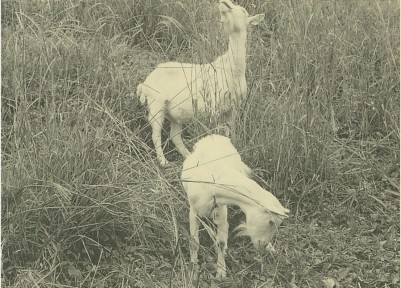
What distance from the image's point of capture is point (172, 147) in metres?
5.32

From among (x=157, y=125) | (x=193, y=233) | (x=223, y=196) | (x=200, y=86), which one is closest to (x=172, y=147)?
(x=157, y=125)

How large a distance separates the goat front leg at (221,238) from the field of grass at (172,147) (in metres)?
0.07

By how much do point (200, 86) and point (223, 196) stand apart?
1224 mm

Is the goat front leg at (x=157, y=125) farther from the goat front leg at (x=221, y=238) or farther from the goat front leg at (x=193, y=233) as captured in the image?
the goat front leg at (x=221, y=238)

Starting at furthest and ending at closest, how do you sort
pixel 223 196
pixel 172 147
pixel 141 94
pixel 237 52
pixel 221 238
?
pixel 172 147 < pixel 141 94 < pixel 237 52 < pixel 221 238 < pixel 223 196

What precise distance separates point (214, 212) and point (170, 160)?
125cm

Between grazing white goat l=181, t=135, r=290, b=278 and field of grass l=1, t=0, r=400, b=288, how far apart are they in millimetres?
129

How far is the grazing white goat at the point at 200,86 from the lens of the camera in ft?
15.8

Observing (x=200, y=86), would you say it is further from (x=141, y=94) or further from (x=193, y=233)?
(x=193, y=233)

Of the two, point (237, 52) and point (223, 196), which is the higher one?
point (237, 52)

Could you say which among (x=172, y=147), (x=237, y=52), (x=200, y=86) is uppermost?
(x=237, y=52)

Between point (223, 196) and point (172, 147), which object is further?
point (172, 147)

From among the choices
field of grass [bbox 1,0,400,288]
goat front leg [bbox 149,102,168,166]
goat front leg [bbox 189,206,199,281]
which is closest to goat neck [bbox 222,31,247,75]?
field of grass [bbox 1,0,400,288]

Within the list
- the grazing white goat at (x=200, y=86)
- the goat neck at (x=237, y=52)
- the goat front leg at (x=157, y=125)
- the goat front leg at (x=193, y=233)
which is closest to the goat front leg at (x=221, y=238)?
the goat front leg at (x=193, y=233)
